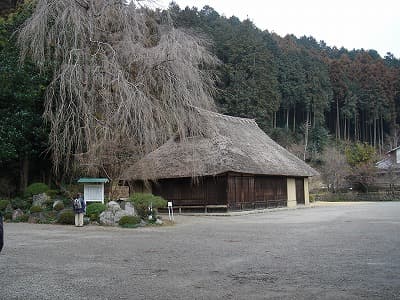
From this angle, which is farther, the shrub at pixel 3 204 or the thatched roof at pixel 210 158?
the thatched roof at pixel 210 158

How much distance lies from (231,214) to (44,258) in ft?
38.9

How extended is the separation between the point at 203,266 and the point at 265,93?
114 feet

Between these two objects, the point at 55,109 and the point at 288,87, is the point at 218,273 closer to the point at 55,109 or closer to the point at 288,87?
the point at 55,109

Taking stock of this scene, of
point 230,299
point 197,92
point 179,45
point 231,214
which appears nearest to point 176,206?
point 231,214

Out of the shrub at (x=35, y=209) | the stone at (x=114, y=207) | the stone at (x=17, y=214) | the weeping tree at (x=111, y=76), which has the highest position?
the weeping tree at (x=111, y=76)

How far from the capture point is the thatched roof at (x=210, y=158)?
1873cm

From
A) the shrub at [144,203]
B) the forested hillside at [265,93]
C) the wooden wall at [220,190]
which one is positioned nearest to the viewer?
the shrub at [144,203]

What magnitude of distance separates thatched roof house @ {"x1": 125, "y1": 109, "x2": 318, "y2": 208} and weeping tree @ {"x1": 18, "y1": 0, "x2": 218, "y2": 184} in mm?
3026

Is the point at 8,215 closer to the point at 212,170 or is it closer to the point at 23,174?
the point at 23,174

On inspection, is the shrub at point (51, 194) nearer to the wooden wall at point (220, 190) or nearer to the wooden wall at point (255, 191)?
the wooden wall at point (220, 190)

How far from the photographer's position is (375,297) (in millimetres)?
4340

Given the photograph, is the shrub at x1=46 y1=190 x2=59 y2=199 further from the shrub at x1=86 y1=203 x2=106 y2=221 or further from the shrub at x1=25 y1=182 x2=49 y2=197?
the shrub at x1=86 y1=203 x2=106 y2=221

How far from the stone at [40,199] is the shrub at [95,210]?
2.71 meters

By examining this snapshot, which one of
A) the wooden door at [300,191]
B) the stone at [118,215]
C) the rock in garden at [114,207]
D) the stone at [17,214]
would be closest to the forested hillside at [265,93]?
the stone at [17,214]
